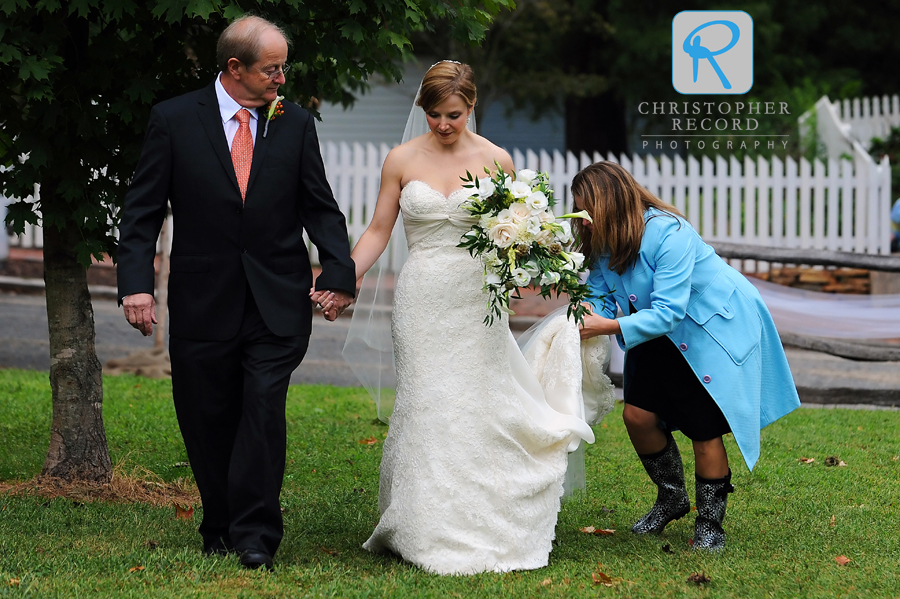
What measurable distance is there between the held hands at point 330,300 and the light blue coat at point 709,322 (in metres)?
1.09

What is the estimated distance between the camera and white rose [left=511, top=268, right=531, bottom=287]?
4.11 meters

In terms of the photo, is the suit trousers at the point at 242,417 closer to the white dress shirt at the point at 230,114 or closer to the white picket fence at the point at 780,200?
the white dress shirt at the point at 230,114

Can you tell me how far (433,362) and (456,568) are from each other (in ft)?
2.78

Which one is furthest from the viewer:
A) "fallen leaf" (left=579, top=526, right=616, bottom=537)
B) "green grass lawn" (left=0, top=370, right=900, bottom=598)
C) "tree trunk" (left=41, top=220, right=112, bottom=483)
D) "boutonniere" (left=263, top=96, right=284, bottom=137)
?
"tree trunk" (left=41, top=220, right=112, bottom=483)

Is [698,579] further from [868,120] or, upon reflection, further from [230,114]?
[868,120]

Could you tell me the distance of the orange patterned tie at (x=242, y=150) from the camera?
413cm

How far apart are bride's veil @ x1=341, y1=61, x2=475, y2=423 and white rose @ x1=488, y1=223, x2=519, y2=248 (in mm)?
904

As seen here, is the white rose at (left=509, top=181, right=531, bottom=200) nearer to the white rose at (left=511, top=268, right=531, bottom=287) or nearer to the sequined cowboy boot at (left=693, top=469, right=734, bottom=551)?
the white rose at (left=511, top=268, right=531, bottom=287)

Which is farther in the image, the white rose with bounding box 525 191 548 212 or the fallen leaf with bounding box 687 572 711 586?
the white rose with bounding box 525 191 548 212

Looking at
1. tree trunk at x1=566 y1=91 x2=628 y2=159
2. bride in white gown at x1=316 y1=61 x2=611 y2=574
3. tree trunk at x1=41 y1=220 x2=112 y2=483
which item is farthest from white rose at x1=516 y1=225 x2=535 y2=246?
tree trunk at x1=566 y1=91 x2=628 y2=159

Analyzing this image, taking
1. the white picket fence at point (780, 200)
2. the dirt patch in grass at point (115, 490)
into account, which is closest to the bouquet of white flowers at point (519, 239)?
the dirt patch in grass at point (115, 490)

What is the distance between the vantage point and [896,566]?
168 inches

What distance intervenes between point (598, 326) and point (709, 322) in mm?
482

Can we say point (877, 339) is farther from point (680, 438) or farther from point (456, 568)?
point (456, 568)
